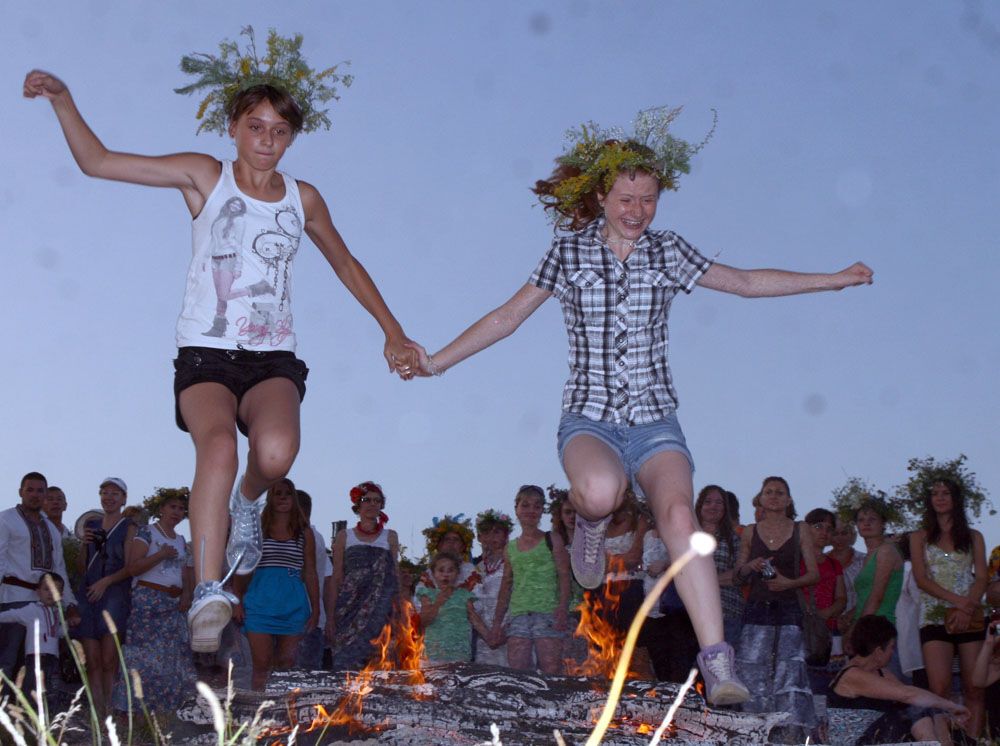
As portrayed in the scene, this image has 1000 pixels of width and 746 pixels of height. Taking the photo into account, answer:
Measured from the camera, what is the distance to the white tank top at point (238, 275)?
17.4ft

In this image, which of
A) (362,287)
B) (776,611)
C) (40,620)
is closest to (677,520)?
(362,287)

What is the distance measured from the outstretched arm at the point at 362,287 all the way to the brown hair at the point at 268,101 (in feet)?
1.67

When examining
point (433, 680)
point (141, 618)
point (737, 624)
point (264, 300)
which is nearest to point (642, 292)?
point (264, 300)

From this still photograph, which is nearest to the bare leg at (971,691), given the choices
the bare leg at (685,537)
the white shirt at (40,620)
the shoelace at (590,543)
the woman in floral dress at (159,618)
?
the shoelace at (590,543)

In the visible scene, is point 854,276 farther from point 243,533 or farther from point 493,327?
point 243,533

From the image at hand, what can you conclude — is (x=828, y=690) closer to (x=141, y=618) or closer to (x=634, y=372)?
(x=634, y=372)

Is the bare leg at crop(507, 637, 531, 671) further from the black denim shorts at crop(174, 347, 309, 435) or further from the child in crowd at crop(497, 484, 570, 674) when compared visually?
the black denim shorts at crop(174, 347, 309, 435)

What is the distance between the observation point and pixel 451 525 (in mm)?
10297

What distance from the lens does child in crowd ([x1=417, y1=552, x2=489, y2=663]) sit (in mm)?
A: 9273

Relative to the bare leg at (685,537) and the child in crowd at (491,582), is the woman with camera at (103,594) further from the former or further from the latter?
the bare leg at (685,537)

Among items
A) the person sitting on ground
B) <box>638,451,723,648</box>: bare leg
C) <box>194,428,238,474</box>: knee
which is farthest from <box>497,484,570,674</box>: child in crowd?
<box>194,428,238,474</box>: knee

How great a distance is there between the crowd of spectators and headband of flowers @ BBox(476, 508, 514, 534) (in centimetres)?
2

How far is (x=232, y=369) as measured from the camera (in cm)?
529

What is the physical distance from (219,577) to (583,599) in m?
4.43
